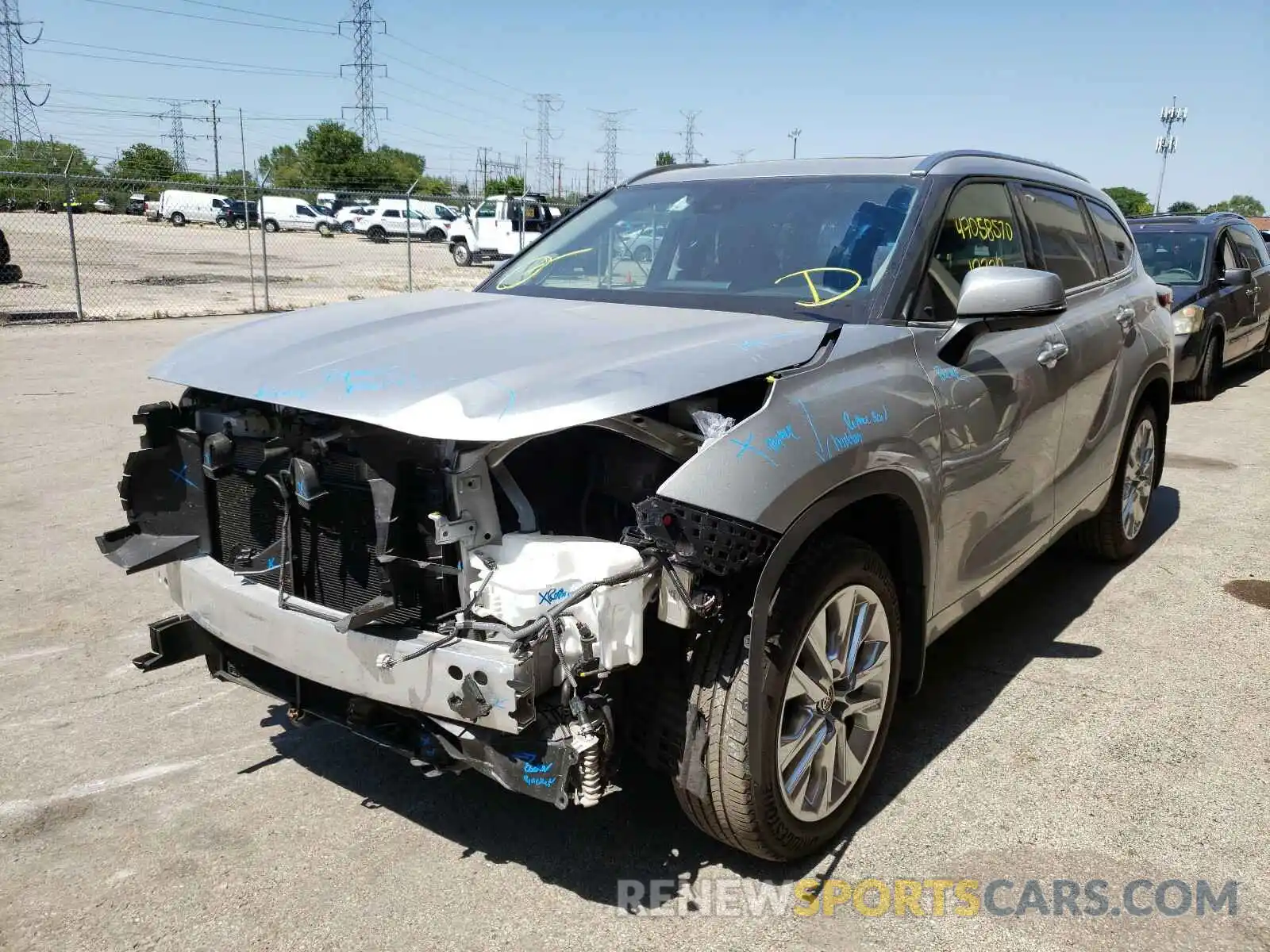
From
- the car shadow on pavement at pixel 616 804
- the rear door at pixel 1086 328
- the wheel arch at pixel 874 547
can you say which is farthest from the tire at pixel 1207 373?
the wheel arch at pixel 874 547

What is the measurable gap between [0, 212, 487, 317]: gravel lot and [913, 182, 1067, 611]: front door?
15352 mm

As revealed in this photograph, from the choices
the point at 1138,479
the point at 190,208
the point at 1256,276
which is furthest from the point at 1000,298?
the point at 190,208

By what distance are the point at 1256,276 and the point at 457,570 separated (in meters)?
12.0

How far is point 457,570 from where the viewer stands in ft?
8.29

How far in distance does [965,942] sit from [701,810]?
75 centimetres

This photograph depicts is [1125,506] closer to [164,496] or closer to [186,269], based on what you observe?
[164,496]

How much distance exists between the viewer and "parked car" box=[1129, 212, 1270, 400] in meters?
10.4

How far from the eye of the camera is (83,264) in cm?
2784

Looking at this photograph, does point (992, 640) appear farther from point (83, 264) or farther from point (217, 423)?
point (83, 264)

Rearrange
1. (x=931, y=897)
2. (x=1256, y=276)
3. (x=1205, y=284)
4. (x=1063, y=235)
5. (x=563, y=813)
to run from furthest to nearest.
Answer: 1. (x=1256, y=276)
2. (x=1205, y=284)
3. (x=1063, y=235)
4. (x=563, y=813)
5. (x=931, y=897)

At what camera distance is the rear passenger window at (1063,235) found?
4.19 meters

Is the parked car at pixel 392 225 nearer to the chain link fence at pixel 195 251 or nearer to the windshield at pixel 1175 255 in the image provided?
the chain link fence at pixel 195 251

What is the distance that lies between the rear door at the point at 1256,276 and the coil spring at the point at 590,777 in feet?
37.3

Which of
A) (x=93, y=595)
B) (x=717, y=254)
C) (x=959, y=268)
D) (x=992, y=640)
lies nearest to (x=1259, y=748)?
(x=992, y=640)
